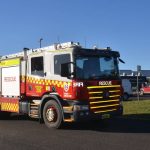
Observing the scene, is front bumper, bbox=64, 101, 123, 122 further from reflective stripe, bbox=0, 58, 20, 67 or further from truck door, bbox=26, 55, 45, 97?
reflective stripe, bbox=0, 58, 20, 67

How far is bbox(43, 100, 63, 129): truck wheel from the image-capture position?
589 inches

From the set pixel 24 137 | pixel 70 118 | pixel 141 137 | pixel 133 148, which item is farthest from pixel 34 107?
pixel 133 148

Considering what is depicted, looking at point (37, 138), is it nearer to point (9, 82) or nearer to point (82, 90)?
point (82, 90)

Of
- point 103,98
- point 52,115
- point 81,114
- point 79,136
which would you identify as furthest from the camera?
point 52,115

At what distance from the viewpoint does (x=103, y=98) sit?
49.2ft

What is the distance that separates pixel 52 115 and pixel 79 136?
6.97 ft

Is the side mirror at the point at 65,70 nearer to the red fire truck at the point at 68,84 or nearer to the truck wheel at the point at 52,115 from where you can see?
the red fire truck at the point at 68,84

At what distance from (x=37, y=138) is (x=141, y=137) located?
3130 mm

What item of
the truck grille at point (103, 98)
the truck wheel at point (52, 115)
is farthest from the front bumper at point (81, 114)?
the truck wheel at point (52, 115)

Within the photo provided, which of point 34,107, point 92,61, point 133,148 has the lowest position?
point 133,148

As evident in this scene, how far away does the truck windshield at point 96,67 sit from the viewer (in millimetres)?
14680

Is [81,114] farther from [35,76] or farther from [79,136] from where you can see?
[35,76]

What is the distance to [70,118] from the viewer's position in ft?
47.9

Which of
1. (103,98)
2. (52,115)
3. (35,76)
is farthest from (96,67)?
(35,76)
